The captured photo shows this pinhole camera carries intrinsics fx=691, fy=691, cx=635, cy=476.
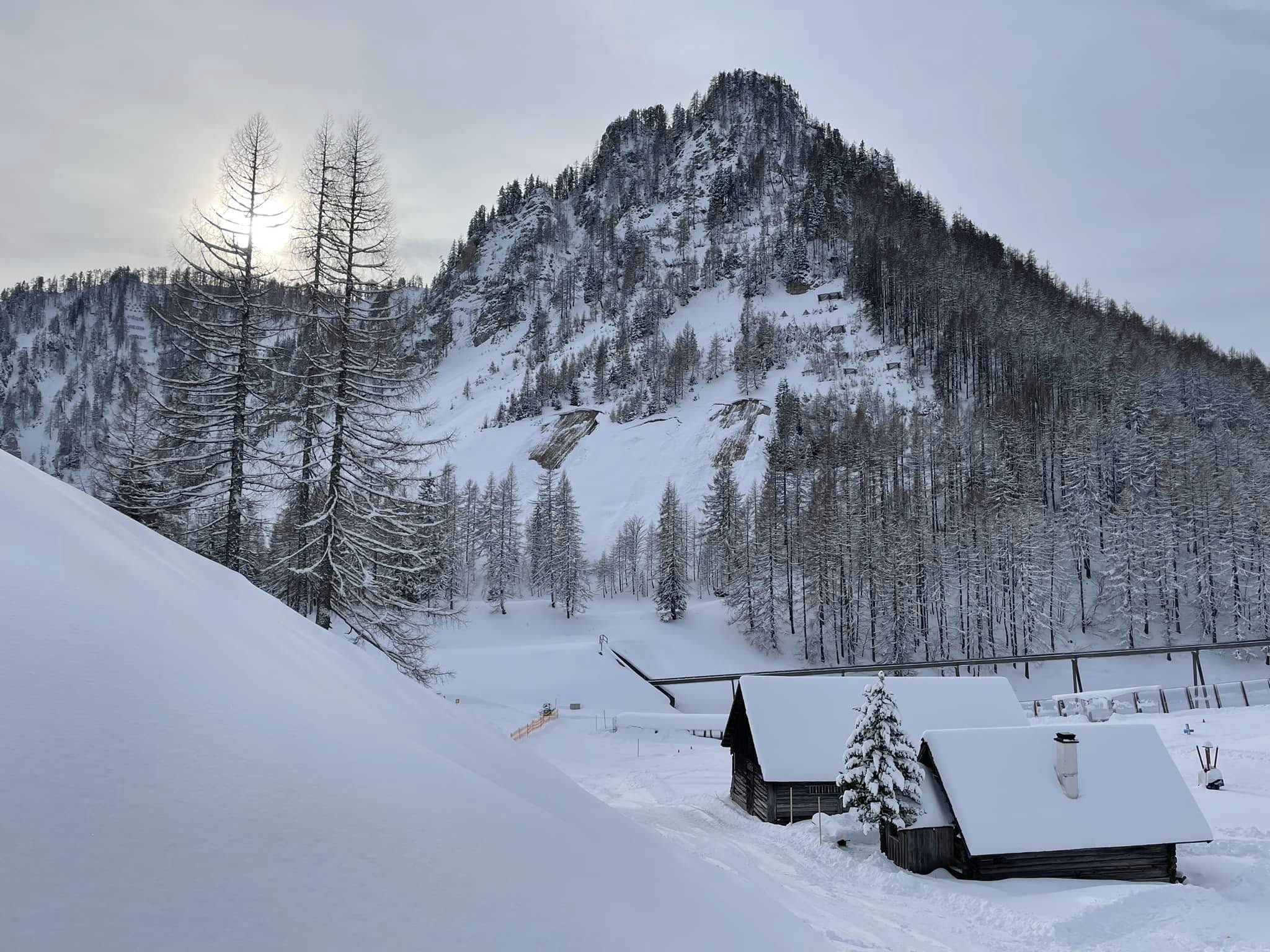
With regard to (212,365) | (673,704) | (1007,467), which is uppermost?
(1007,467)

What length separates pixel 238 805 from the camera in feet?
10.8

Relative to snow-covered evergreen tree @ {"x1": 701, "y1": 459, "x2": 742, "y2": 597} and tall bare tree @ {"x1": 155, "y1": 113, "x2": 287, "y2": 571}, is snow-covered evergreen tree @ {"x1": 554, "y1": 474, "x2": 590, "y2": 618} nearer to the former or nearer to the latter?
snow-covered evergreen tree @ {"x1": 701, "y1": 459, "x2": 742, "y2": 597}

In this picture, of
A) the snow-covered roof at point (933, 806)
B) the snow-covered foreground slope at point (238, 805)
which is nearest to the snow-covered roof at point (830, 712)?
the snow-covered roof at point (933, 806)

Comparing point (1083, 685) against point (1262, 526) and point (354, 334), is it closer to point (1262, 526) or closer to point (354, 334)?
point (1262, 526)

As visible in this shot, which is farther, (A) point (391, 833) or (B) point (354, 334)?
(B) point (354, 334)

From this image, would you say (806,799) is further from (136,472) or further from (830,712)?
(136,472)

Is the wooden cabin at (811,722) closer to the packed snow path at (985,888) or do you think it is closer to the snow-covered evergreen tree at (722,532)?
the packed snow path at (985,888)

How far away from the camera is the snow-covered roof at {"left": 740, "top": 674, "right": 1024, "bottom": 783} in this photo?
24969 millimetres

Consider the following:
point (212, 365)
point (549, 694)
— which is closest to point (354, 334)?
point (212, 365)

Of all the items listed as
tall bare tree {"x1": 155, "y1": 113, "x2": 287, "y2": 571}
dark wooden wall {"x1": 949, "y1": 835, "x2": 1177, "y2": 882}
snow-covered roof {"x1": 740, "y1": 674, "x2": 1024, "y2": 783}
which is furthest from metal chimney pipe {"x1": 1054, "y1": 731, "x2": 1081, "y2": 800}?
tall bare tree {"x1": 155, "y1": 113, "x2": 287, "y2": 571}

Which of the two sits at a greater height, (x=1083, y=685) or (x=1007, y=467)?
(x=1007, y=467)

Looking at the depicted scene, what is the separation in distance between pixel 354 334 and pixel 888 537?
180 ft

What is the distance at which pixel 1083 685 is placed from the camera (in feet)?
169

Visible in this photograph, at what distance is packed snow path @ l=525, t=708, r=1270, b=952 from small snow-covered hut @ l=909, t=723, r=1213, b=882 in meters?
0.61
